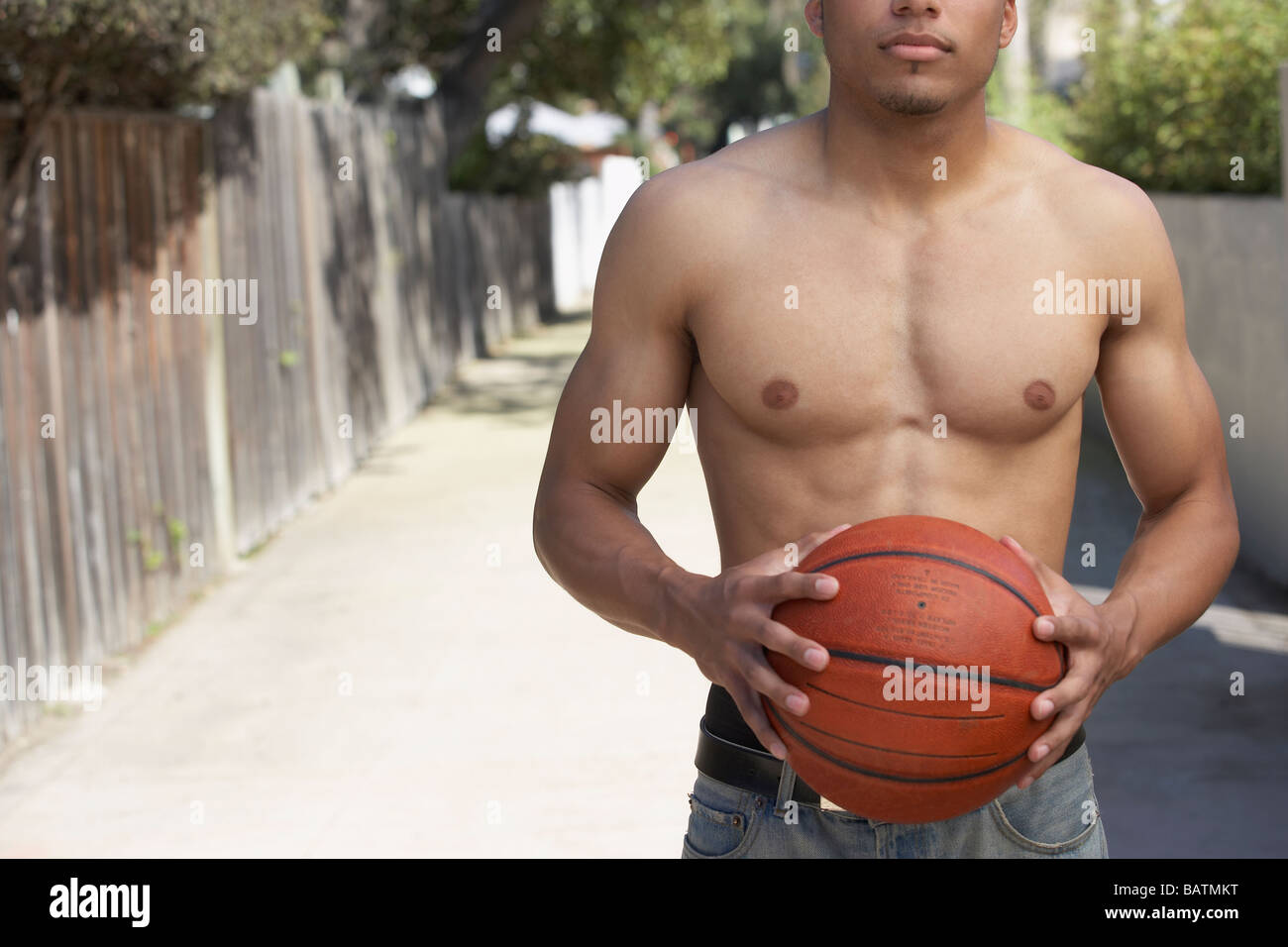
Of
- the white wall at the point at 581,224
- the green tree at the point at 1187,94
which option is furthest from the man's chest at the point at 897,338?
the white wall at the point at 581,224

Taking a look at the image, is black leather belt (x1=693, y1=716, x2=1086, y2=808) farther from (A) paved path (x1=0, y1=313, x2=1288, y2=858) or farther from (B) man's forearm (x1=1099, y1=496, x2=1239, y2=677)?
(A) paved path (x1=0, y1=313, x2=1288, y2=858)

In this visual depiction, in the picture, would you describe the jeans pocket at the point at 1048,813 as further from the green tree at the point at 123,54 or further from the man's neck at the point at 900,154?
the green tree at the point at 123,54

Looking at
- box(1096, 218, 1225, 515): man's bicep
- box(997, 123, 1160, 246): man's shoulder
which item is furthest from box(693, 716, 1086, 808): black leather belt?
box(997, 123, 1160, 246): man's shoulder

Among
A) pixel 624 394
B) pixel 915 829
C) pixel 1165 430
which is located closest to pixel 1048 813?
pixel 915 829

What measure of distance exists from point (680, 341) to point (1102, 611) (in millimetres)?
798

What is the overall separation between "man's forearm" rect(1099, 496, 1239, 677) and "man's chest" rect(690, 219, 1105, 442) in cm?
25

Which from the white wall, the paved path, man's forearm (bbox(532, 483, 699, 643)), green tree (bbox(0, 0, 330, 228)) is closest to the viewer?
man's forearm (bbox(532, 483, 699, 643))

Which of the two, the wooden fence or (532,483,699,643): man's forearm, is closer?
(532,483,699,643): man's forearm

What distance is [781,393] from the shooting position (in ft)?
8.25

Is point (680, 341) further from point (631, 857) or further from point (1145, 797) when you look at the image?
point (1145, 797)

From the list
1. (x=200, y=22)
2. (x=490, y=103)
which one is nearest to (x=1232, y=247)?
(x=200, y=22)

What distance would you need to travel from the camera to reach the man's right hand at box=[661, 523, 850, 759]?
2043mm

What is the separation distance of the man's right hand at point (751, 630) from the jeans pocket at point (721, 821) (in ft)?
1.14

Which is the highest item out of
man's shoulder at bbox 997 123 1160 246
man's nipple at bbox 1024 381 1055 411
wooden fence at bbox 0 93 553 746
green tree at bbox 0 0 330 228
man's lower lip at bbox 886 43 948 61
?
green tree at bbox 0 0 330 228
